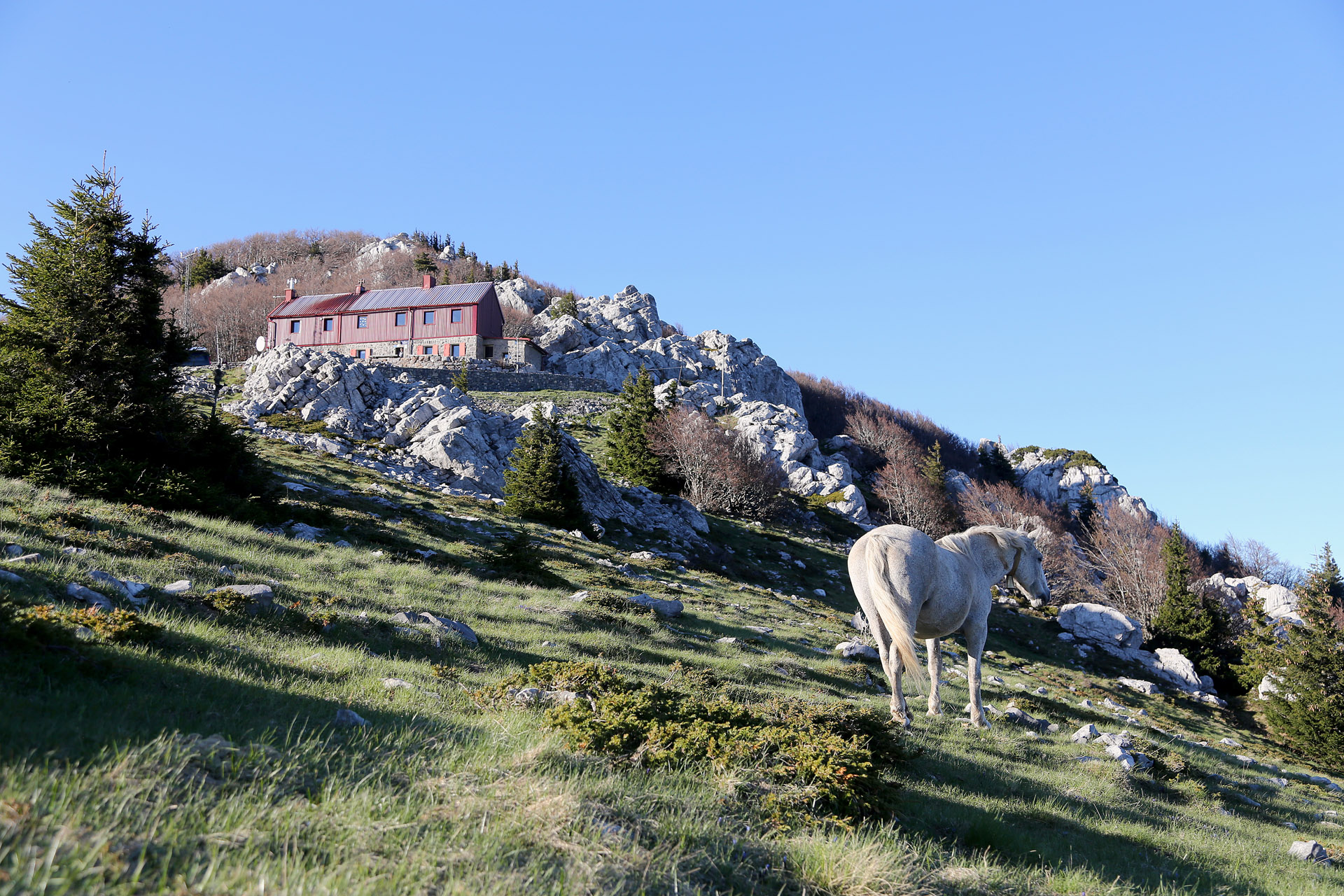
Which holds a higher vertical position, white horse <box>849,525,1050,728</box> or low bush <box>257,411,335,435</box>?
low bush <box>257,411,335,435</box>

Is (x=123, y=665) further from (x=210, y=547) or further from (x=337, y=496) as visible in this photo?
(x=337, y=496)

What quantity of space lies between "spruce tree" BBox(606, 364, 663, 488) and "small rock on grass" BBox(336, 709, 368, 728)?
4237 centimetres

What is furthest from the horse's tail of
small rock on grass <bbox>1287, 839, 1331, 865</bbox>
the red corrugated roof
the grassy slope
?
the red corrugated roof

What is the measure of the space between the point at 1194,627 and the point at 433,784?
53.0 meters

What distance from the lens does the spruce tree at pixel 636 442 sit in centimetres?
5038

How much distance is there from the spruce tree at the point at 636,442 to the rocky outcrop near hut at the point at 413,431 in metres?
6.20

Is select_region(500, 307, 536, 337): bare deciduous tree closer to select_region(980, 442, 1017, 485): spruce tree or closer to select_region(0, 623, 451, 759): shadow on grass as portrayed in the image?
select_region(980, 442, 1017, 485): spruce tree

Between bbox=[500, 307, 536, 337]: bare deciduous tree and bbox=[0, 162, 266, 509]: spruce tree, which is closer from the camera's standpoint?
bbox=[0, 162, 266, 509]: spruce tree

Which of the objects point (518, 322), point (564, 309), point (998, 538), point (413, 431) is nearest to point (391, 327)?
point (518, 322)

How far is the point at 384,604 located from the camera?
13078 millimetres

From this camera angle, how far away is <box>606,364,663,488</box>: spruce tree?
50375 millimetres

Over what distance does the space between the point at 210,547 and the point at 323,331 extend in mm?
74761

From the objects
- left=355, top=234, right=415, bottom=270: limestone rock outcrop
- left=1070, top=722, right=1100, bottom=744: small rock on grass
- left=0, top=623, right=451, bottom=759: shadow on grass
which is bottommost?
left=1070, top=722, right=1100, bottom=744: small rock on grass

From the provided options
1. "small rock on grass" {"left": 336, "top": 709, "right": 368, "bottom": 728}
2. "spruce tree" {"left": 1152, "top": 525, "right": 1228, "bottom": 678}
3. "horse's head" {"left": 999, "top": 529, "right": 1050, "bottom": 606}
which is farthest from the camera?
"spruce tree" {"left": 1152, "top": 525, "right": 1228, "bottom": 678}
